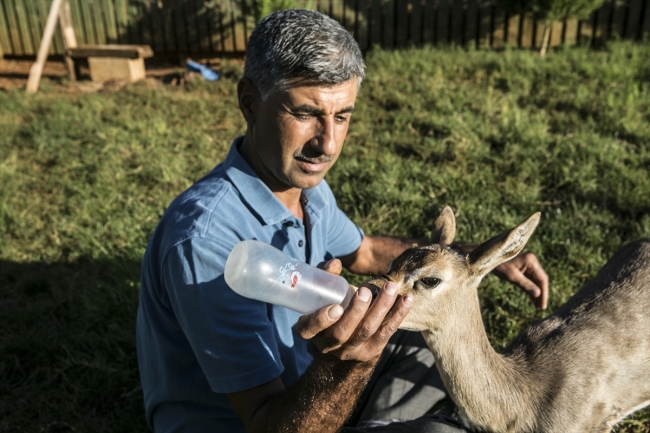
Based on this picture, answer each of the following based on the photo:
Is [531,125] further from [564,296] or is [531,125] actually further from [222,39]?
[222,39]

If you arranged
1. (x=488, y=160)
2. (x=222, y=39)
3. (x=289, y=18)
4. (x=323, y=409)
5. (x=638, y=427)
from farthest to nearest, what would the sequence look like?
(x=222, y=39) < (x=488, y=160) < (x=638, y=427) < (x=289, y=18) < (x=323, y=409)

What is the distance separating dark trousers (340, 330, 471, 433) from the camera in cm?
290

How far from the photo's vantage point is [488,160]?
489 cm

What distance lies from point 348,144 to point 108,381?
9.61 ft

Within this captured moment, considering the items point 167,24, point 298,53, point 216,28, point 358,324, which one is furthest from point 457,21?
point 358,324

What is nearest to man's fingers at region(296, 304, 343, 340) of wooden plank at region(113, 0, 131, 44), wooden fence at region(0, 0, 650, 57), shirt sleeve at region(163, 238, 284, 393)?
shirt sleeve at region(163, 238, 284, 393)

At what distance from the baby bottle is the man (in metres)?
0.07

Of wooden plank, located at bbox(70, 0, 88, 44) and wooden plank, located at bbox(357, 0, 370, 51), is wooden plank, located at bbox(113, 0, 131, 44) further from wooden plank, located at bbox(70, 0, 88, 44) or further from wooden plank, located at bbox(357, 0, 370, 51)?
wooden plank, located at bbox(357, 0, 370, 51)

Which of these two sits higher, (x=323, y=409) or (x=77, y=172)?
(x=323, y=409)

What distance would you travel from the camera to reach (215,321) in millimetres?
2115

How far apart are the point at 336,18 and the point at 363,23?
0.40 meters

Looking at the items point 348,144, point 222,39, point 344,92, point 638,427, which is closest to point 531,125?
point 348,144

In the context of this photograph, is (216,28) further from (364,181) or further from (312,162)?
(312,162)

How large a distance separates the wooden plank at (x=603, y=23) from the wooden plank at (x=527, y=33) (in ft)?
2.58
